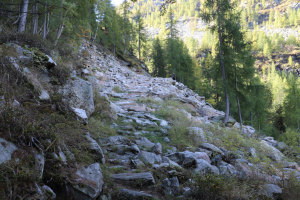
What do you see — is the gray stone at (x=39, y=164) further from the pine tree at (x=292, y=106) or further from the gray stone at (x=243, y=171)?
the pine tree at (x=292, y=106)

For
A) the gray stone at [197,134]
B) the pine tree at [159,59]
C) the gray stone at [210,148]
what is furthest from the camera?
the pine tree at [159,59]

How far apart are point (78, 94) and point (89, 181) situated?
4.07 meters

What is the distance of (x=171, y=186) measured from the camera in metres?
3.73

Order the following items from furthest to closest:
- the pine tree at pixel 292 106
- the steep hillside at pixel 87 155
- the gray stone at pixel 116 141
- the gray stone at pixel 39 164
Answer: the pine tree at pixel 292 106
the gray stone at pixel 116 141
the steep hillside at pixel 87 155
the gray stone at pixel 39 164

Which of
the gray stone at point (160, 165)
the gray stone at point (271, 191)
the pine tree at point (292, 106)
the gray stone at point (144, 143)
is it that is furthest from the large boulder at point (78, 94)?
the pine tree at point (292, 106)

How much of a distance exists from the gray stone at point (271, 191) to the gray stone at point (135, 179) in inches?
89.8

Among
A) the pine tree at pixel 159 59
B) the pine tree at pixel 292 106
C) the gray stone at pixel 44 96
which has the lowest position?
Answer: the pine tree at pixel 292 106

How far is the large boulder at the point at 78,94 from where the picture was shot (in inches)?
242

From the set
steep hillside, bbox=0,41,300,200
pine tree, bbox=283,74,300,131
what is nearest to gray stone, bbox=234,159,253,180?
steep hillside, bbox=0,41,300,200

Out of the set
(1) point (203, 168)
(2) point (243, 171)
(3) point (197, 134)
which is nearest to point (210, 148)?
(3) point (197, 134)

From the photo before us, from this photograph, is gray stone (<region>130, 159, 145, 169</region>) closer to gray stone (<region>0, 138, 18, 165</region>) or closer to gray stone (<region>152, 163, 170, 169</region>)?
gray stone (<region>152, 163, 170, 169</region>)

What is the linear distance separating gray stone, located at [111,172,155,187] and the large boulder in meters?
3.12

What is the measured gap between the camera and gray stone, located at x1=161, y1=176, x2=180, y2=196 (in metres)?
3.59

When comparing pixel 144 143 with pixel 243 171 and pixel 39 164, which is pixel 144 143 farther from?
pixel 39 164
